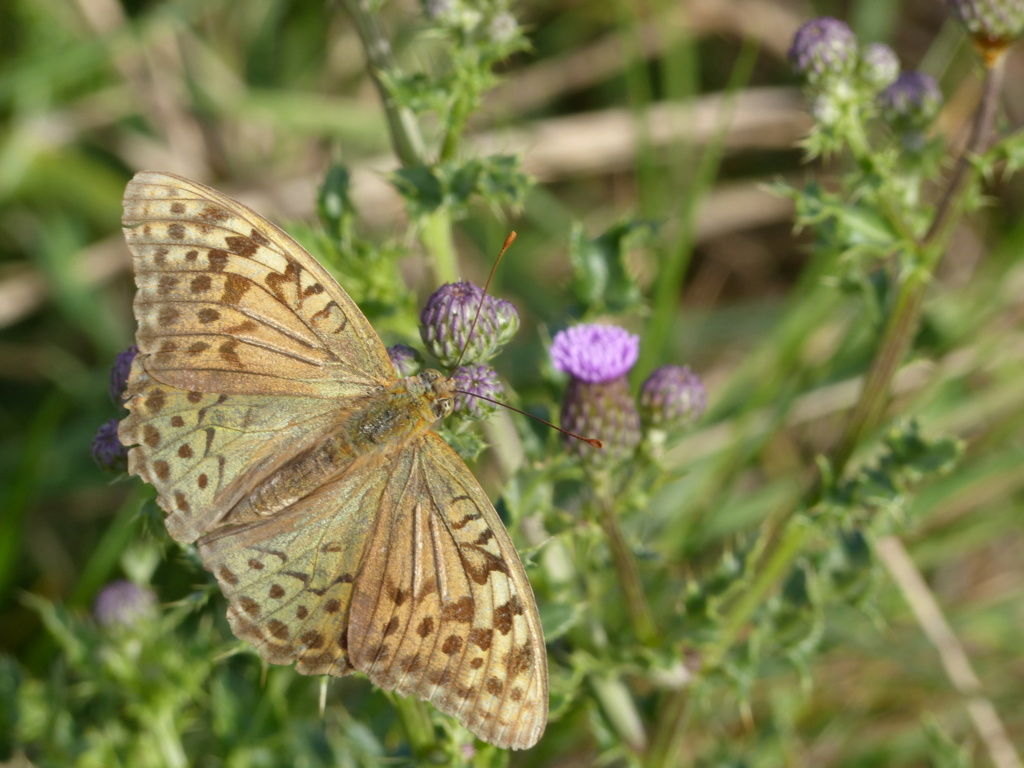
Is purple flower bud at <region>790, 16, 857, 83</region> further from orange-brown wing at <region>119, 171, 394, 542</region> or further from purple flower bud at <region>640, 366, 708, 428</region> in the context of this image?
orange-brown wing at <region>119, 171, 394, 542</region>

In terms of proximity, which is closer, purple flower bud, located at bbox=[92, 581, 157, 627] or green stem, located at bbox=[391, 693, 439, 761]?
green stem, located at bbox=[391, 693, 439, 761]

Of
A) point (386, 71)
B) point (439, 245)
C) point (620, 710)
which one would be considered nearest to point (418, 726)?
point (620, 710)

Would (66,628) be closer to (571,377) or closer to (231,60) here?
Result: (571,377)

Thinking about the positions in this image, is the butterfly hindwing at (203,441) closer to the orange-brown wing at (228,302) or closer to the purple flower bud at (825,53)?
the orange-brown wing at (228,302)

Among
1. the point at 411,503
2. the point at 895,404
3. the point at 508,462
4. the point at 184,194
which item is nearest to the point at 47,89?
the point at 184,194

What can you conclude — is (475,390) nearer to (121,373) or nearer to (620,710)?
(121,373)

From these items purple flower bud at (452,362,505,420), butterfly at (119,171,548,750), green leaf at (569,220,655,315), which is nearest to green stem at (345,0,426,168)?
green leaf at (569,220,655,315)

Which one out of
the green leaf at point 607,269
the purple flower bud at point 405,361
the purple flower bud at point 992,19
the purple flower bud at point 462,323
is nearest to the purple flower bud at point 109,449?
the purple flower bud at point 405,361
